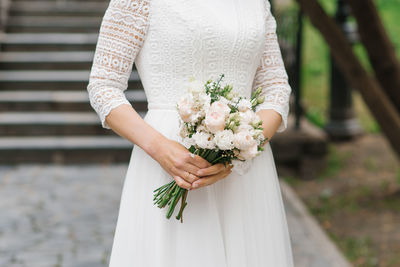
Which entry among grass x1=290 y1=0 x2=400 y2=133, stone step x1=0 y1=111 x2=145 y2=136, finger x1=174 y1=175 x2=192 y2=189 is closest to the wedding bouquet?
finger x1=174 y1=175 x2=192 y2=189

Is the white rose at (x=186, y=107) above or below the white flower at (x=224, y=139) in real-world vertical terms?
above

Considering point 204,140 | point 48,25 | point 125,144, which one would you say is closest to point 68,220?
point 125,144

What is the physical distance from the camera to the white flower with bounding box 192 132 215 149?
1.78 meters

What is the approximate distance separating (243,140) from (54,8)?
9.92 m

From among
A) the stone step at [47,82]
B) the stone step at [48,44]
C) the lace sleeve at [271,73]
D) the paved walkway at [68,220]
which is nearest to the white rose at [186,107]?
the lace sleeve at [271,73]

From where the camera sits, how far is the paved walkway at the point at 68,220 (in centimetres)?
458

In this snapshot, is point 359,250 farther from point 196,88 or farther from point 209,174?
point 196,88

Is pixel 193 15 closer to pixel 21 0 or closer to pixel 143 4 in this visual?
pixel 143 4

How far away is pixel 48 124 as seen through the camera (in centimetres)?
826

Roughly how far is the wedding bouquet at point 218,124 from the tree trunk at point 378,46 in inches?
155

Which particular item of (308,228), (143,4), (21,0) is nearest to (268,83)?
(143,4)

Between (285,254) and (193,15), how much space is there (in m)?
1.00

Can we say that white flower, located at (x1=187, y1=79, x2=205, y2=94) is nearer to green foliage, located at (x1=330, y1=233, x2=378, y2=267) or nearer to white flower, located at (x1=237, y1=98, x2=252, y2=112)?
white flower, located at (x1=237, y1=98, x2=252, y2=112)

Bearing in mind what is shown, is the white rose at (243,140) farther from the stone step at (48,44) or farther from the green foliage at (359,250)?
the stone step at (48,44)
